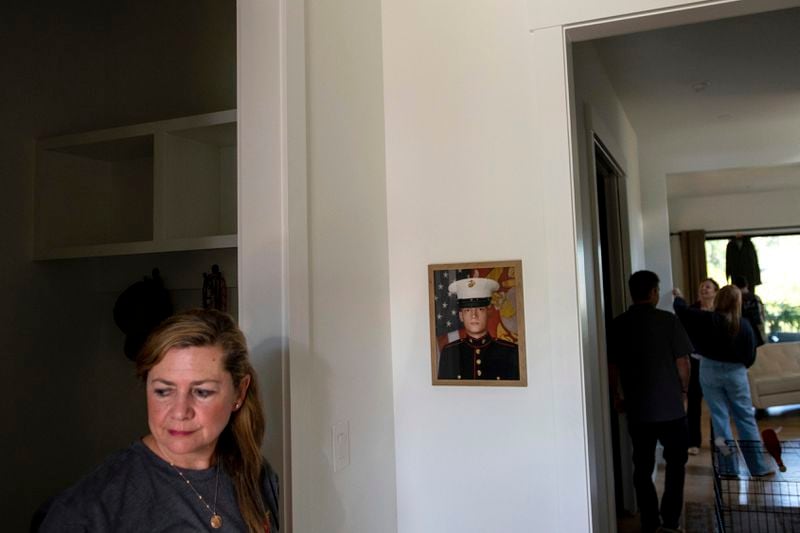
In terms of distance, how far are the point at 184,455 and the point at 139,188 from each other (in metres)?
1.65

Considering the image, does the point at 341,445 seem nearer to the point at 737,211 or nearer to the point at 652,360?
the point at 652,360

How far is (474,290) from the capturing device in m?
1.83

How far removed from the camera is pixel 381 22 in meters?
1.97

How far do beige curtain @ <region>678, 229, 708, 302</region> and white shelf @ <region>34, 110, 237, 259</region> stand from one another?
8243 mm

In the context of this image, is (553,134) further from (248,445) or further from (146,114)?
(146,114)

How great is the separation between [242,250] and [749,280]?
8.96 metres

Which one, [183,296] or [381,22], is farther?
[183,296]

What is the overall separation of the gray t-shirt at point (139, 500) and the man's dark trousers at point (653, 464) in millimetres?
2946

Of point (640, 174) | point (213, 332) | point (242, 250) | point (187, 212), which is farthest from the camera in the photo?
point (640, 174)

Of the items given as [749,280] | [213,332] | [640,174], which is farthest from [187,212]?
[749,280]

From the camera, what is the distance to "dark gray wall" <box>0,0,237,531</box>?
2111mm

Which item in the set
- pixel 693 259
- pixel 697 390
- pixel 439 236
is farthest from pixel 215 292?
pixel 693 259

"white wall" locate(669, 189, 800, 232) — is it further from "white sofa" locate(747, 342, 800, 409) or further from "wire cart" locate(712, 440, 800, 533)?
"wire cart" locate(712, 440, 800, 533)

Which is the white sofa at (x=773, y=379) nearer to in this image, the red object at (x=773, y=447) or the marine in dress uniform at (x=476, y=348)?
the red object at (x=773, y=447)
